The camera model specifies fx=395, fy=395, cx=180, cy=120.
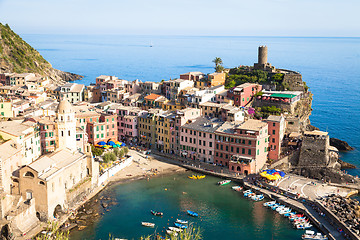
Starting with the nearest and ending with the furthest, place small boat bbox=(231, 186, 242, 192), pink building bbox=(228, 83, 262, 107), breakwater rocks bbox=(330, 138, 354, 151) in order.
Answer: small boat bbox=(231, 186, 242, 192)
breakwater rocks bbox=(330, 138, 354, 151)
pink building bbox=(228, 83, 262, 107)

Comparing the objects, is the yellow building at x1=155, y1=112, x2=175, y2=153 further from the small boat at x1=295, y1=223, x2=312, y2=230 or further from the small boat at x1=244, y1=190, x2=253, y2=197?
the small boat at x1=295, y1=223, x2=312, y2=230

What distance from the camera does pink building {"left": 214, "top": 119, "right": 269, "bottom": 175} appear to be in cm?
6950

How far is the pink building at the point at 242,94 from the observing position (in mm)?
88938

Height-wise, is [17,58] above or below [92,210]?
above

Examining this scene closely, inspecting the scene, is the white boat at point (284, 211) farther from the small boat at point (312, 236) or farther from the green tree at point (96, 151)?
the green tree at point (96, 151)

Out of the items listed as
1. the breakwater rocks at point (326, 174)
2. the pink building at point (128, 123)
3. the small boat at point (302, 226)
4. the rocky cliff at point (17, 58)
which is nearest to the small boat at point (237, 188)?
the breakwater rocks at point (326, 174)

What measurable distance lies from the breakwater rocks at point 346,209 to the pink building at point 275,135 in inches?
618

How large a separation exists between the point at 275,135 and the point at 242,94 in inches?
707

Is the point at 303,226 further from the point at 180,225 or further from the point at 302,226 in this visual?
the point at 180,225

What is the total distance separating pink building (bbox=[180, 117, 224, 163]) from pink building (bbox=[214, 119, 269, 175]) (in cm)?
150

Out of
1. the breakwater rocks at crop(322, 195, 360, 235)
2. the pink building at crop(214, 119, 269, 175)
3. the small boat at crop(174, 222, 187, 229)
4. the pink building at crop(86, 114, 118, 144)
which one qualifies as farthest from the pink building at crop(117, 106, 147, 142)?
the breakwater rocks at crop(322, 195, 360, 235)

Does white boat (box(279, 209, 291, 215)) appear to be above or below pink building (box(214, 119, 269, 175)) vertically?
below

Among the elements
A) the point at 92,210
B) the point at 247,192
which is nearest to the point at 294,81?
the point at 247,192

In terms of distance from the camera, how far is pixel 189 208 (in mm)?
59688
